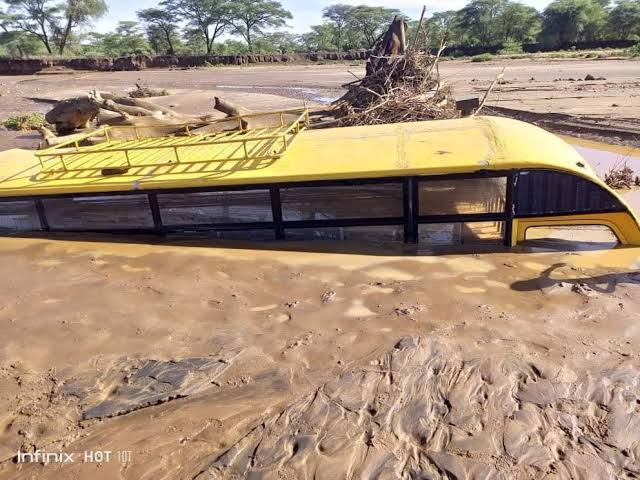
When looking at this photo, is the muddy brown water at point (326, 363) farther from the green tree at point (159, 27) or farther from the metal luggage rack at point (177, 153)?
the green tree at point (159, 27)

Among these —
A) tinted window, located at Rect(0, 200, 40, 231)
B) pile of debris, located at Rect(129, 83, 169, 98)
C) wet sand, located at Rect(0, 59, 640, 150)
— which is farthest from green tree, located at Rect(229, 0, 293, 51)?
tinted window, located at Rect(0, 200, 40, 231)

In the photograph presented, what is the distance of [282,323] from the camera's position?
5.04m

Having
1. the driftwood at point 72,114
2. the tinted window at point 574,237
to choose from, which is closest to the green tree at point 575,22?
the driftwood at point 72,114

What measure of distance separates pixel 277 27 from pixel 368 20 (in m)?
11.1

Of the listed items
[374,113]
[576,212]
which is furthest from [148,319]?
[374,113]

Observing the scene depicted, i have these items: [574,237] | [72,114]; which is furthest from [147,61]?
[574,237]

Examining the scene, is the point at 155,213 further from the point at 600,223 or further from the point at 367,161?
the point at 600,223

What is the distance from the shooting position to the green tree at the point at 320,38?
6094cm

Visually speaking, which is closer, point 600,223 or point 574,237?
point 600,223

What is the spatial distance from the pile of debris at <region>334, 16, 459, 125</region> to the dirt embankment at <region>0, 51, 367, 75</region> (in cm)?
3493

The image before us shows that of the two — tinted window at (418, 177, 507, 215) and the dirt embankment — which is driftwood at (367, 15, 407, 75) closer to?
tinted window at (418, 177, 507, 215)

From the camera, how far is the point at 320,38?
62.0 meters

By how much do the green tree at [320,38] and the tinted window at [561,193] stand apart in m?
58.0

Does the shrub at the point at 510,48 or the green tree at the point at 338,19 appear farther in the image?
the green tree at the point at 338,19
